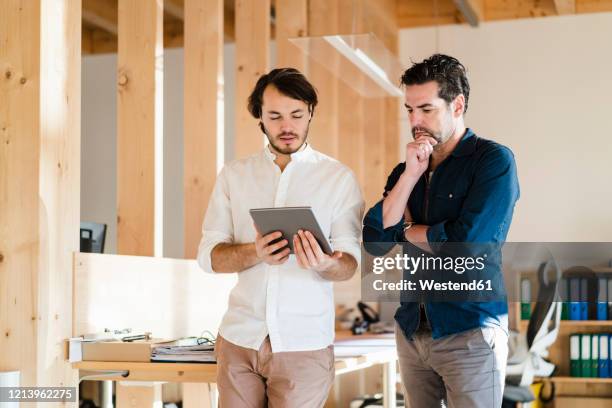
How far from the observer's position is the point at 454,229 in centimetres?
210

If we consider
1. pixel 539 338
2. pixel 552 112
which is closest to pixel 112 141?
pixel 552 112

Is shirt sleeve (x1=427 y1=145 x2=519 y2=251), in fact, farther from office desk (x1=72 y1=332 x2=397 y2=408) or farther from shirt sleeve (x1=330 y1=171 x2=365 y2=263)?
office desk (x1=72 y1=332 x2=397 y2=408)

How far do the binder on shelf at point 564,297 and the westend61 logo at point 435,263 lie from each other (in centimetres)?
376

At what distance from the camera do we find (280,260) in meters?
2.13

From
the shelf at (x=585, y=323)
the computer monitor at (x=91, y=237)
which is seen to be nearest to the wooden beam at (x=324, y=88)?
the computer monitor at (x=91, y=237)

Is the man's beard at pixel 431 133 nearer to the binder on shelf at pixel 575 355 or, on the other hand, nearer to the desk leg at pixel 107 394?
the desk leg at pixel 107 394

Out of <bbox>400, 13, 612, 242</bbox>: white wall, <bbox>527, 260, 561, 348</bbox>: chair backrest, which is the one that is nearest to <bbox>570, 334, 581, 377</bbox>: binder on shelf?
<bbox>527, 260, 561, 348</bbox>: chair backrest

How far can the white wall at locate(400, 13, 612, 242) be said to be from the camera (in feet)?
20.5

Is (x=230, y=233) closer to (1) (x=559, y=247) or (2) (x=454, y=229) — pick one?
(2) (x=454, y=229)

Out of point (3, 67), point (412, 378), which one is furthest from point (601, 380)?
point (3, 67)

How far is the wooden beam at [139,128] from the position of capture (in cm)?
341

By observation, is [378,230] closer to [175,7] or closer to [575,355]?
[575,355]

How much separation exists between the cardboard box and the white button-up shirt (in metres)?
0.52

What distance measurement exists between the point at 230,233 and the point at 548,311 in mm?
3672
